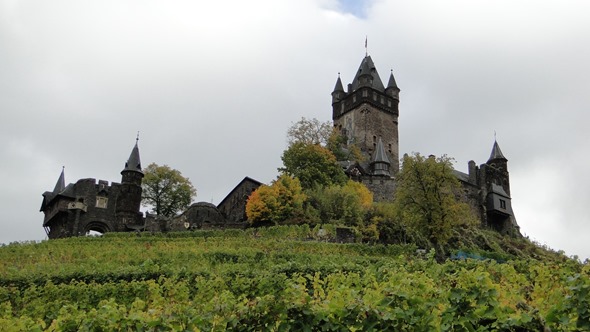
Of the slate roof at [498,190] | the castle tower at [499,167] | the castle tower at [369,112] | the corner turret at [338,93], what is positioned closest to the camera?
the slate roof at [498,190]

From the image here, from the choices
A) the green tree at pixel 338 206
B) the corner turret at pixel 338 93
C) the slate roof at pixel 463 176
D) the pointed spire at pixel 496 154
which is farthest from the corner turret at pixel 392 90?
the green tree at pixel 338 206

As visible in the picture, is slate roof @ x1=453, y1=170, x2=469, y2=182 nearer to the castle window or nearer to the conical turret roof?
the conical turret roof

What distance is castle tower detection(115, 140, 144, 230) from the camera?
50.9m

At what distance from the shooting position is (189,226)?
150ft

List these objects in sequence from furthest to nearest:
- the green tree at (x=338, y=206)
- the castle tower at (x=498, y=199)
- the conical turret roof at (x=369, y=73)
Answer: the conical turret roof at (x=369, y=73) < the castle tower at (x=498, y=199) < the green tree at (x=338, y=206)

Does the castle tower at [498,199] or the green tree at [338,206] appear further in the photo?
the castle tower at [498,199]

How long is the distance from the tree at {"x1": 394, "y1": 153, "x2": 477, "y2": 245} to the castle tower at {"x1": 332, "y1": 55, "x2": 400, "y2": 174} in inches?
1323

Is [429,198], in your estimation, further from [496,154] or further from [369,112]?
[369,112]

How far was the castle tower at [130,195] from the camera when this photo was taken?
50.9 meters

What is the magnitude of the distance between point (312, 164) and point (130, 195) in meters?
17.8

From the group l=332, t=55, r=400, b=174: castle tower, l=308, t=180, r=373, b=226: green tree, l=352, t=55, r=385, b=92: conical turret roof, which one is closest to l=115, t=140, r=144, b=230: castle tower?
l=308, t=180, r=373, b=226: green tree

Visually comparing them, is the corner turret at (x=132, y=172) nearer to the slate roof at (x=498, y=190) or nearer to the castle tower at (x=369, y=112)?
the castle tower at (x=369, y=112)

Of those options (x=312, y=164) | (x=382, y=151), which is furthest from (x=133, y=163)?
(x=382, y=151)

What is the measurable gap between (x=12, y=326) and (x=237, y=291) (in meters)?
7.50
